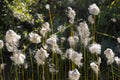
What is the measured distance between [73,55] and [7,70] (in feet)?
6.29

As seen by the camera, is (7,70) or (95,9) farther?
(7,70)

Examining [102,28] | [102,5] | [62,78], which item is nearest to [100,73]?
[62,78]

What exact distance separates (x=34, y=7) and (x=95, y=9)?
1.82 m

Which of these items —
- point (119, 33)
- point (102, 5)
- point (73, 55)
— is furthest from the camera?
point (102, 5)

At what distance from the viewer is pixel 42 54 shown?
2746mm

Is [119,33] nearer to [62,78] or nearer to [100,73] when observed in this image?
[100,73]

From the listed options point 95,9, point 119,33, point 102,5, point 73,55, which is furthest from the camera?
point 102,5

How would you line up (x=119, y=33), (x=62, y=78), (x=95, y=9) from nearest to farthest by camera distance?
1. (x=95, y=9)
2. (x=62, y=78)
3. (x=119, y=33)

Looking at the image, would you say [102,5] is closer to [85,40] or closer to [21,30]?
[21,30]

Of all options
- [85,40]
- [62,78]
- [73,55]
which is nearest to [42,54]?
[73,55]

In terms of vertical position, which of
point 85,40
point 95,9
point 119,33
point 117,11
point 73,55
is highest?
point 117,11

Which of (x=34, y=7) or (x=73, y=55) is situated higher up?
(x=34, y=7)

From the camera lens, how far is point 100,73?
153 inches

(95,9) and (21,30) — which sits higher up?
(21,30)
